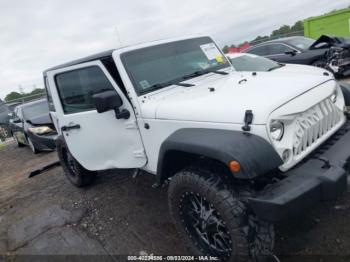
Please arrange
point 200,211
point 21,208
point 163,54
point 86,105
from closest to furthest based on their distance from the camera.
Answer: point 200,211, point 163,54, point 86,105, point 21,208

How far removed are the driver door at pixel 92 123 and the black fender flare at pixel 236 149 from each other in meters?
0.95

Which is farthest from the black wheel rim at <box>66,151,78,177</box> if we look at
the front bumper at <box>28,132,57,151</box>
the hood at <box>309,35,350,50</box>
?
the hood at <box>309,35,350,50</box>

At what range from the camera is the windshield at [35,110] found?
8.99 meters

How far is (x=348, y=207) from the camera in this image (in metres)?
3.19

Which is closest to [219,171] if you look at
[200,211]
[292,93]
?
[200,211]

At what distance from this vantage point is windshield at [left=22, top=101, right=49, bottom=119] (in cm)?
899

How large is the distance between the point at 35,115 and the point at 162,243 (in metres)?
7.00

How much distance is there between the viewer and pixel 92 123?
12.2 feet

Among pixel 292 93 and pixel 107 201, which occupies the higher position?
pixel 292 93

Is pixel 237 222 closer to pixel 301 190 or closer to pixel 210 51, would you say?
pixel 301 190

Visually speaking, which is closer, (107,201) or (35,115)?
(107,201)

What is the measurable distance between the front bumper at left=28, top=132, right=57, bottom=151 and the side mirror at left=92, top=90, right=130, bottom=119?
513 centimetres

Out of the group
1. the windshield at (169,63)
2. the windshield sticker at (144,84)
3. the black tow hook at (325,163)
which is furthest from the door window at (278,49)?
the black tow hook at (325,163)

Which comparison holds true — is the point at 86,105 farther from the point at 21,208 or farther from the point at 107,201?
the point at 21,208
